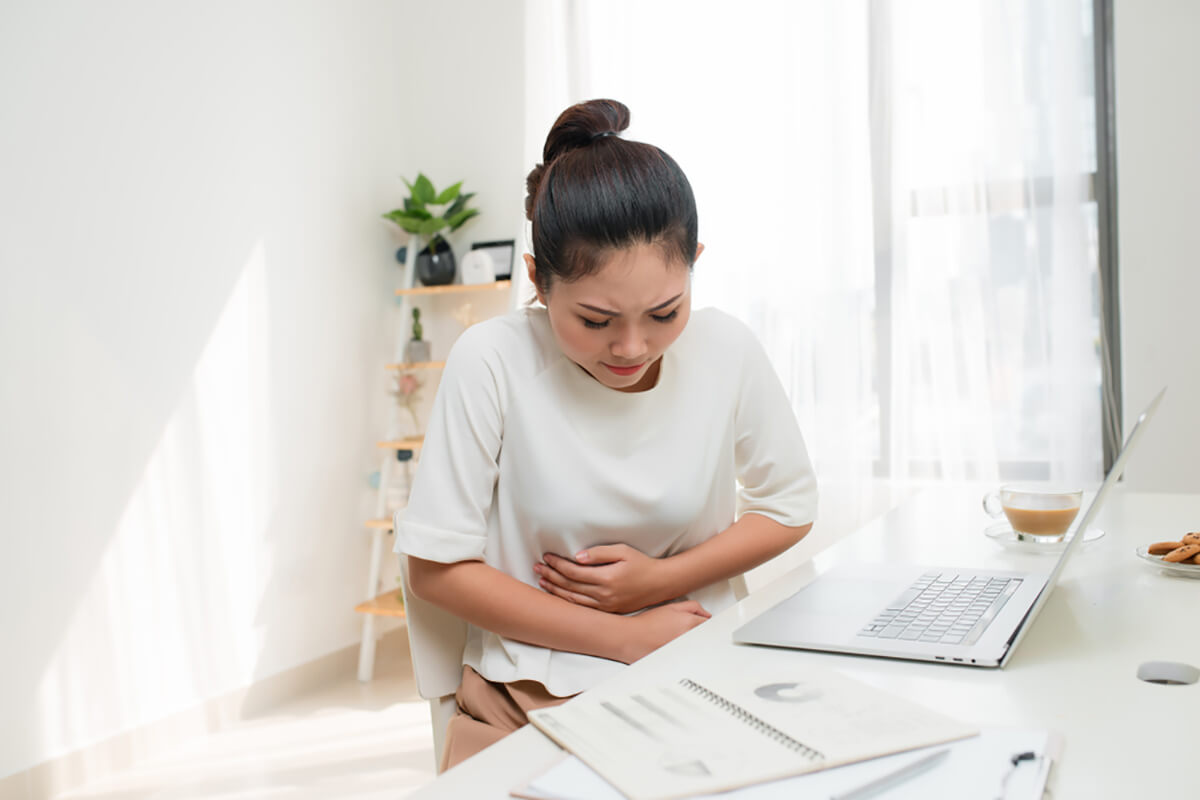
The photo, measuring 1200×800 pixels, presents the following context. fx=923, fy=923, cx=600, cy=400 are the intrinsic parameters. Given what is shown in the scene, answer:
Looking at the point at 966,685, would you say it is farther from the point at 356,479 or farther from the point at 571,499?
the point at 356,479

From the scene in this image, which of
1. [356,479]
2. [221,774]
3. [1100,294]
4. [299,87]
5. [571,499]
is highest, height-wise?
[299,87]

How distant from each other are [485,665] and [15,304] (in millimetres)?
1638

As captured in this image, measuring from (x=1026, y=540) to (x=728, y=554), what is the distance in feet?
1.35

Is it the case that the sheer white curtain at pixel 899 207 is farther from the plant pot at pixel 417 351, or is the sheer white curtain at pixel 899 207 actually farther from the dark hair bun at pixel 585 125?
the dark hair bun at pixel 585 125

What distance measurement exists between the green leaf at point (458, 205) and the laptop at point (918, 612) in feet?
7.82

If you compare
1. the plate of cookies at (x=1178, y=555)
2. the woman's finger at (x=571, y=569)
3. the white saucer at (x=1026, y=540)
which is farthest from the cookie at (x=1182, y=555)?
Answer: the woman's finger at (x=571, y=569)

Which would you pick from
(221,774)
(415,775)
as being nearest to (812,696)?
(415,775)

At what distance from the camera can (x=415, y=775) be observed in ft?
7.25

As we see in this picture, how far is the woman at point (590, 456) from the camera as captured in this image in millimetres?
1018

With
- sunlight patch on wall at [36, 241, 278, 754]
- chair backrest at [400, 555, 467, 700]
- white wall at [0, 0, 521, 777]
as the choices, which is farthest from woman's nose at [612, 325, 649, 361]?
sunlight patch on wall at [36, 241, 278, 754]

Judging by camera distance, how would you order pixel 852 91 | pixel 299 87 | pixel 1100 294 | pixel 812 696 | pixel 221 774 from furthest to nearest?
pixel 299 87 < pixel 852 91 < pixel 1100 294 < pixel 221 774 < pixel 812 696

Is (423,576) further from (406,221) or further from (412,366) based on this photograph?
(406,221)

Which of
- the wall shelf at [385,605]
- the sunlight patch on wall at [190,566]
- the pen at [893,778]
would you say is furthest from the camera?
the wall shelf at [385,605]

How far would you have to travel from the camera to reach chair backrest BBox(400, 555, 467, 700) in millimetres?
1101
